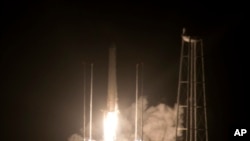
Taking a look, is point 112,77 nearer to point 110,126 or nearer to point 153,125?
point 110,126

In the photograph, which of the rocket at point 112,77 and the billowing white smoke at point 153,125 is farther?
the billowing white smoke at point 153,125

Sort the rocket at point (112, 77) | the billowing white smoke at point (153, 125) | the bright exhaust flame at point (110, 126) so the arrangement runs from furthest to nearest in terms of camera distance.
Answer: the billowing white smoke at point (153, 125) → the bright exhaust flame at point (110, 126) → the rocket at point (112, 77)

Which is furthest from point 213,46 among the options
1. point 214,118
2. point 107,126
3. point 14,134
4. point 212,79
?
point 14,134

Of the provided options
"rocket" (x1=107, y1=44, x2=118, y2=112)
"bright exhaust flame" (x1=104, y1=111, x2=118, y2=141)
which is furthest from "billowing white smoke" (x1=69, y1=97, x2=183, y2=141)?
"rocket" (x1=107, y1=44, x2=118, y2=112)

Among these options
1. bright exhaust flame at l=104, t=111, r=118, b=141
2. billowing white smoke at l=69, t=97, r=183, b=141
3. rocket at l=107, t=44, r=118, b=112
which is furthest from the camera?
billowing white smoke at l=69, t=97, r=183, b=141

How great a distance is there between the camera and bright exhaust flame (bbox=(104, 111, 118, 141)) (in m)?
28.2

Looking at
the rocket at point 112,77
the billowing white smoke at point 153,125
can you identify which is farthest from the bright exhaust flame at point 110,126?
the billowing white smoke at point 153,125

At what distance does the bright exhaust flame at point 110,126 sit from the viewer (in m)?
28.2

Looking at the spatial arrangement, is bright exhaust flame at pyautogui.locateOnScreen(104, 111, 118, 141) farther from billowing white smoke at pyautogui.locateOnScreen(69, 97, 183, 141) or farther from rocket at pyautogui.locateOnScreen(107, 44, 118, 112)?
billowing white smoke at pyautogui.locateOnScreen(69, 97, 183, 141)

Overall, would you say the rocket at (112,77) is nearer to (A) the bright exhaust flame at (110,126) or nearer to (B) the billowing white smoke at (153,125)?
(A) the bright exhaust flame at (110,126)

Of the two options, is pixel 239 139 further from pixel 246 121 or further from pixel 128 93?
pixel 128 93

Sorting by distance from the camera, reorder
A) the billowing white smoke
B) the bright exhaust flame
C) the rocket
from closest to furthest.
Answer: the rocket < the bright exhaust flame < the billowing white smoke

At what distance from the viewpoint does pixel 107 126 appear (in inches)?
1126

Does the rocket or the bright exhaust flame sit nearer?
the rocket
